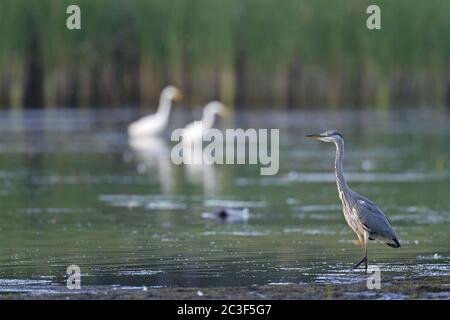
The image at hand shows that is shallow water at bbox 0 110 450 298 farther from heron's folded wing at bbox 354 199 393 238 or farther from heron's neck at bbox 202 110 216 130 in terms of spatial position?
heron's neck at bbox 202 110 216 130

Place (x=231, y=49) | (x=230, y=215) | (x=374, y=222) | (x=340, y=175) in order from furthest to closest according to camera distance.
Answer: (x=231, y=49) → (x=230, y=215) → (x=340, y=175) → (x=374, y=222)

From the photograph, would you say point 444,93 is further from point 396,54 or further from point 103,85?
point 103,85

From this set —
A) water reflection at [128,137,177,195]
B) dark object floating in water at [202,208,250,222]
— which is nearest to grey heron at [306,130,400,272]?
dark object floating in water at [202,208,250,222]

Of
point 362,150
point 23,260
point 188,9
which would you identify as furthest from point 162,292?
point 188,9

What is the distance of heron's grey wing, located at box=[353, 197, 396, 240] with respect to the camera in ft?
31.9

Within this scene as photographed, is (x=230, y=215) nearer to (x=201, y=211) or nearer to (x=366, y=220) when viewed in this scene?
(x=201, y=211)

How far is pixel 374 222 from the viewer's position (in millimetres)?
9727

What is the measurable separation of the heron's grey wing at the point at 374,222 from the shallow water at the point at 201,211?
0.33 m

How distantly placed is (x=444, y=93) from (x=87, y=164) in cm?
1668

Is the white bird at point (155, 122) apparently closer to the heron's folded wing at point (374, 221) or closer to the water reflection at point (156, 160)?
the water reflection at point (156, 160)

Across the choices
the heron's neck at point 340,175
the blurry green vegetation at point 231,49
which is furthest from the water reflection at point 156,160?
the heron's neck at point 340,175

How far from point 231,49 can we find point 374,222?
24.8 meters

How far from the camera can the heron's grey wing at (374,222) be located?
9.71m

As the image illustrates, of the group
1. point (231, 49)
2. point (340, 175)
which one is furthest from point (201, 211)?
point (231, 49)
